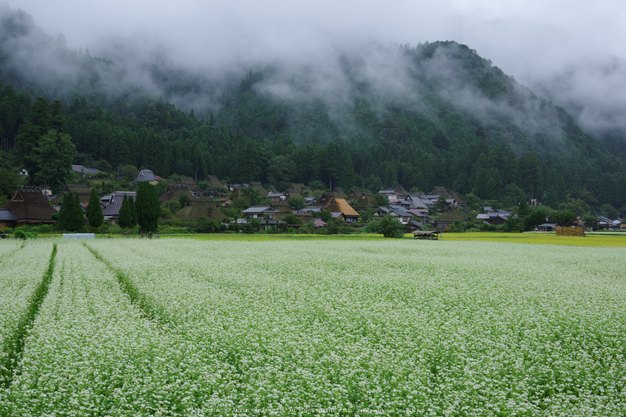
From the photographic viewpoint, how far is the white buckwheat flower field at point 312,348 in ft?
17.0

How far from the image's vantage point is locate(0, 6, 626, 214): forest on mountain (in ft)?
284

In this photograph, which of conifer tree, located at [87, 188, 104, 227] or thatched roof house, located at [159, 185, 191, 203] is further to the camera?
thatched roof house, located at [159, 185, 191, 203]

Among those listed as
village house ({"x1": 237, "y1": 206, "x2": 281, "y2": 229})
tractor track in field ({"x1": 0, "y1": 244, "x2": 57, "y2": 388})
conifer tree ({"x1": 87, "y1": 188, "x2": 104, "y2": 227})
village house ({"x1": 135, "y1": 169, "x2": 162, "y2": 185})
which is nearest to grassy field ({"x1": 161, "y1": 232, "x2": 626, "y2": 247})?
conifer tree ({"x1": 87, "y1": 188, "x2": 104, "y2": 227})

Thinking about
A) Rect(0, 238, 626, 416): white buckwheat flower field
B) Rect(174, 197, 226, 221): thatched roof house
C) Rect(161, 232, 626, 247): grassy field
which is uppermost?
Rect(174, 197, 226, 221): thatched roof house

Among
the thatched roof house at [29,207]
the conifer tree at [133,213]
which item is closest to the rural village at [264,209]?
the thatched roof house at [29,207]

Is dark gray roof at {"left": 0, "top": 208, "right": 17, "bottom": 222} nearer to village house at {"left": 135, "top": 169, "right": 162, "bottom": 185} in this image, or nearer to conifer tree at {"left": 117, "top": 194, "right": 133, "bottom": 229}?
conifer tree at {"left": 117, "top": 194, "right": 133, "bottom": 229}

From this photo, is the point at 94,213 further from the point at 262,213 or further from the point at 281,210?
the point at 281,210

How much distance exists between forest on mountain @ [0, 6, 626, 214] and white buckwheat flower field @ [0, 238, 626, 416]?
2228 inches

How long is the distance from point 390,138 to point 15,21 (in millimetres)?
168027

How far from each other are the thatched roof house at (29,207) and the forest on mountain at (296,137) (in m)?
9.47

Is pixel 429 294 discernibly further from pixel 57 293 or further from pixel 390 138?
pixel 390 138

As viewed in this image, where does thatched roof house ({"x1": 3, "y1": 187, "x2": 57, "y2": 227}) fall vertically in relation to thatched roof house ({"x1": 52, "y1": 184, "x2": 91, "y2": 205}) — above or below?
below

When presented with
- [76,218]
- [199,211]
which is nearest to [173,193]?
[199,211]

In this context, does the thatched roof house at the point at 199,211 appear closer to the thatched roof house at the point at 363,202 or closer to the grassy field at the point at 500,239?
the grassy field at the point at 500,239
